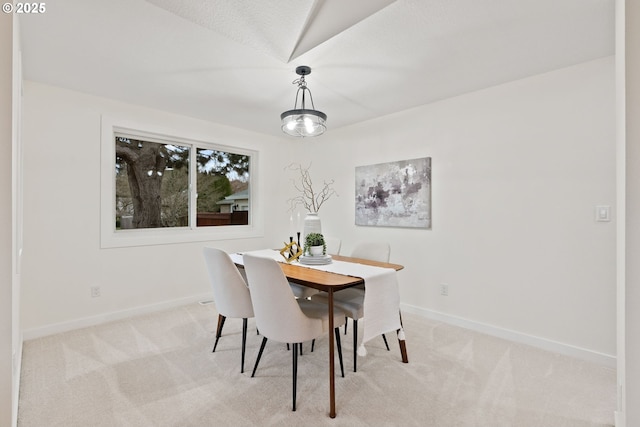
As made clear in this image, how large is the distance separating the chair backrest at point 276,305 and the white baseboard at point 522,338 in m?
1.84

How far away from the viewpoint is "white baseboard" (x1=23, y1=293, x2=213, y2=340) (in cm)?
280

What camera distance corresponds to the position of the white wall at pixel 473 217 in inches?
95.1

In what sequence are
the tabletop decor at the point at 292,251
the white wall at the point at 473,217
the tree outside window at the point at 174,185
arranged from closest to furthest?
1. the white wall at the point at 473,217
2. the tabletop decor at the point at 292,251
3. the tree outside window at the point at 174,185

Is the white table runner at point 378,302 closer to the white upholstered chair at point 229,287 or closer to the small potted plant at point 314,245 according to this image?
the small potted plant at point 314,245

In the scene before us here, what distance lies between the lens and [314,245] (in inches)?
102

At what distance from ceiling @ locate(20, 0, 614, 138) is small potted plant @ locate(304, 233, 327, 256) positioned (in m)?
1.36

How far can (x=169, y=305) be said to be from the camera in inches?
143

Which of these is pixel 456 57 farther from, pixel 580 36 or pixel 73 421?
pixel 73 421

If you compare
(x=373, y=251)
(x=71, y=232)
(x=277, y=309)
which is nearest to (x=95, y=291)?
(x=71, y=232)

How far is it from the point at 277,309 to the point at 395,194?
2248 mm

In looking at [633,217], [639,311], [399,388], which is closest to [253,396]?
[399,388]

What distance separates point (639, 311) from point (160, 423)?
2.25 meters

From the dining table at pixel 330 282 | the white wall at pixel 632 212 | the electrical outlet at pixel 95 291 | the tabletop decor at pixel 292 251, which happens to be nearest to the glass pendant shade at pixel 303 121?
the tabletop decor at pixel 292 251

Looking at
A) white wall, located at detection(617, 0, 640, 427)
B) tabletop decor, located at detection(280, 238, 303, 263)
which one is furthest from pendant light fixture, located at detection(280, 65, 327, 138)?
white wall, located at detection(617, 0, 640, 427)
